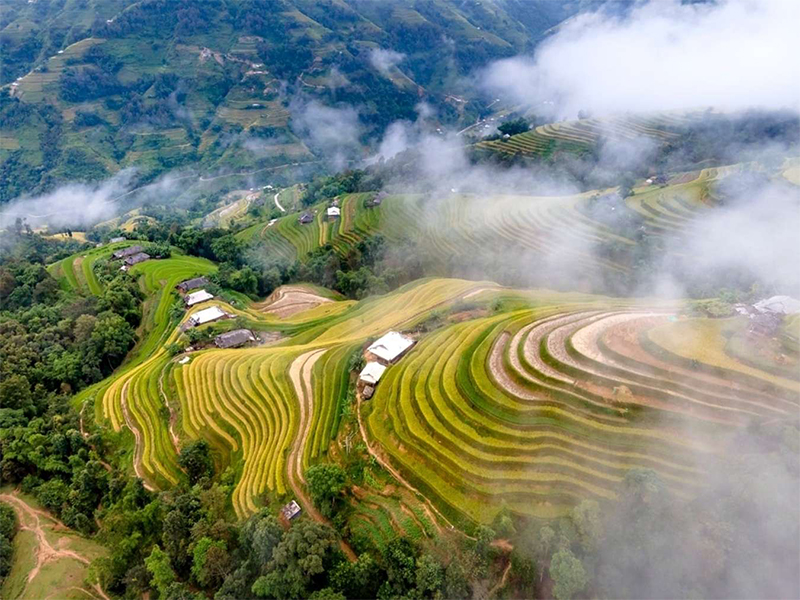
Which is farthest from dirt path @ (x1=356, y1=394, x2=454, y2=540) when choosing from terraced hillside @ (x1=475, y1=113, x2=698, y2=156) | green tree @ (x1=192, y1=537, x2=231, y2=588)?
terraced hillside @ (x1=475, y1=113, x2=698, y2=156)

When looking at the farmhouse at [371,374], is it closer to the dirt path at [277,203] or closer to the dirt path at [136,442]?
the dirt path at [136,442]

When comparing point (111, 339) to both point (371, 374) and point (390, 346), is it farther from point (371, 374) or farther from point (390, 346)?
point (390, 346)

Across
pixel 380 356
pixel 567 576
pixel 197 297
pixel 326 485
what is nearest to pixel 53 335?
pixel 197 297

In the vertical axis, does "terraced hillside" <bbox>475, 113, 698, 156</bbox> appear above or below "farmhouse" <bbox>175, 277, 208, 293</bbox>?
above

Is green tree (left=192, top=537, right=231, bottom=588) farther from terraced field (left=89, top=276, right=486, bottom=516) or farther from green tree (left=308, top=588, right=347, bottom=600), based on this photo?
green tree (left=308, top=588, right=347, bottom=600)

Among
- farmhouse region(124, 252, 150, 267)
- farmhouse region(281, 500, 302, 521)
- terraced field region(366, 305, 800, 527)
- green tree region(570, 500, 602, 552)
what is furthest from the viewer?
farmhouse region(124, 252, 150, 267)

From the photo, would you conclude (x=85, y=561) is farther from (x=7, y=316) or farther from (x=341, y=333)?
(x=7, y=316)

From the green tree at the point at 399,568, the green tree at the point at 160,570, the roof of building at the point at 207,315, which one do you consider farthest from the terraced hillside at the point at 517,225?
the green tree at the point at 160,570
